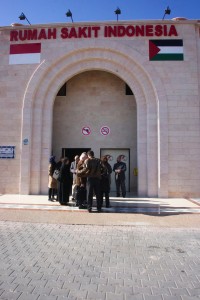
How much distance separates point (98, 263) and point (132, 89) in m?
9.68

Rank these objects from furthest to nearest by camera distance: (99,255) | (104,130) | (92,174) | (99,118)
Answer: (99,118) < (104,130) < (92,174) < (99,255)

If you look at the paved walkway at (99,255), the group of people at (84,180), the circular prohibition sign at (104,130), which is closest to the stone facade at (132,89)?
the circular prohibition sign at (104,130)

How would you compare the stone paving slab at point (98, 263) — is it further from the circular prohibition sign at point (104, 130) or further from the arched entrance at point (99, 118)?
the circular prohibition sign at point (104, 130)

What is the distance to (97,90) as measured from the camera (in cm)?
1435

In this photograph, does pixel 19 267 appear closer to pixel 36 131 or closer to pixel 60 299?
pixel 60 299

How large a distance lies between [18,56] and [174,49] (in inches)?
287

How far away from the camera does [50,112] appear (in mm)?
12820

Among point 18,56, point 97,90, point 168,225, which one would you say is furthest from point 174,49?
point 168,225

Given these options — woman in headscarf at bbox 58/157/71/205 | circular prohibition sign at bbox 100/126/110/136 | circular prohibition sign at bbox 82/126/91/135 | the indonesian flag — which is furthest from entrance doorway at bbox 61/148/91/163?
woman in headscarf at bbox 58/157/71/205

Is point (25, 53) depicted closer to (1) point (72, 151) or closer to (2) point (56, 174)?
(1) point (72, 151)

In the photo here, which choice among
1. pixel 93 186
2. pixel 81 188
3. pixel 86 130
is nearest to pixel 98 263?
pixel 93 186

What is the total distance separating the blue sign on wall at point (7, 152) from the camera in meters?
12.5

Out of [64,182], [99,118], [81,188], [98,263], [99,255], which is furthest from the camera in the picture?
[99,118]

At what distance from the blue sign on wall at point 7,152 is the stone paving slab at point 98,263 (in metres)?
6.36
